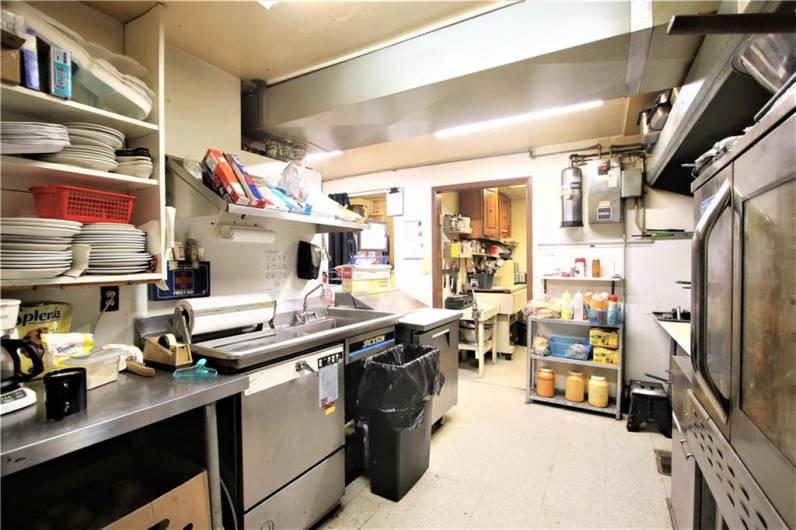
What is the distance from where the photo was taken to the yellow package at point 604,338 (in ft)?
10.5

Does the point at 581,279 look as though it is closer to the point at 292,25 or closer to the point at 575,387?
the point at 575,387

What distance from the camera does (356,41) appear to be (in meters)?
2.05

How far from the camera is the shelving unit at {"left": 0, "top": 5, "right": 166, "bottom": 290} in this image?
1264 millimetres

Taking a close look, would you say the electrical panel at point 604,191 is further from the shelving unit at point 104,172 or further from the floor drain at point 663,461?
the shelving unit at point 104,172

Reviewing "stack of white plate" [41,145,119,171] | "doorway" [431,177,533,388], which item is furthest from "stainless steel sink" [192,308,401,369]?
"doorway" [431,177,533,388]

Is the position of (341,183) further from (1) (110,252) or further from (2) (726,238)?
(2) (726,238)

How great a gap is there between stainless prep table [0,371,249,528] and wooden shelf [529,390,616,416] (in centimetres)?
286

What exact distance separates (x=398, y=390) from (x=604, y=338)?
2202mm

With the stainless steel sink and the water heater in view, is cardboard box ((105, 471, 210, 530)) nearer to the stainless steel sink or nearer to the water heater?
the stainless steel sink

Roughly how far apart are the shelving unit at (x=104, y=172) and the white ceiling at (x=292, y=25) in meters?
0.17

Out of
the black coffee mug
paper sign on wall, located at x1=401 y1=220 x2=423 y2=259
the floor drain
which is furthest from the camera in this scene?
paper sign on wall, located at x1=401 y1=220 x2=423 y2=259

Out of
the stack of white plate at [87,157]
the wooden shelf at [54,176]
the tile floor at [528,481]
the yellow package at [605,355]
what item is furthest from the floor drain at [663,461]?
the stack of white plate at [87,157]

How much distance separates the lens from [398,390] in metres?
2.00

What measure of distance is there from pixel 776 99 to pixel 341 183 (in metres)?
4.57
